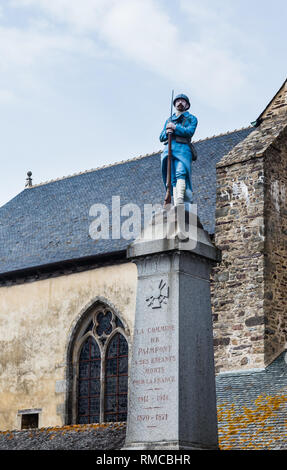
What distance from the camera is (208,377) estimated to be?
30.4 feet

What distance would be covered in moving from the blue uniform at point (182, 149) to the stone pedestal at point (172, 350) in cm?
80

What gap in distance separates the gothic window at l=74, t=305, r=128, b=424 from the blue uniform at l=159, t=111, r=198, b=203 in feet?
30.7

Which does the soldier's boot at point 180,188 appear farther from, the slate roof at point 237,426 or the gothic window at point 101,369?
the gothic window at point 101,369

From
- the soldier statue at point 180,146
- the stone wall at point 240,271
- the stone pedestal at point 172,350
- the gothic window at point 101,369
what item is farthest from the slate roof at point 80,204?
the stone pedestal at point 172,350

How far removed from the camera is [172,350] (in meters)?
9.02

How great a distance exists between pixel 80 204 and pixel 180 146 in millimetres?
13339

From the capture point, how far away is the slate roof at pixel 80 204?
66.8 feet

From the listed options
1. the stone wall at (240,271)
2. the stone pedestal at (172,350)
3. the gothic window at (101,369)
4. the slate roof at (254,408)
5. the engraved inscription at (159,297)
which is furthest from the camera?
the gothic window at (101,369)

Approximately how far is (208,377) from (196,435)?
68 centimetres

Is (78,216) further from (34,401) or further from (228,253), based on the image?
(228,253)

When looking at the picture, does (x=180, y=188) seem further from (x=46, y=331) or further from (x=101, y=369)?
(x=46, y=331)
